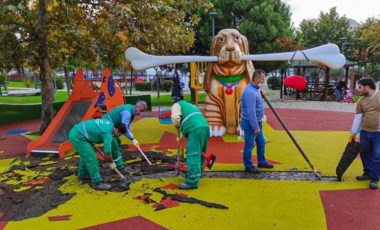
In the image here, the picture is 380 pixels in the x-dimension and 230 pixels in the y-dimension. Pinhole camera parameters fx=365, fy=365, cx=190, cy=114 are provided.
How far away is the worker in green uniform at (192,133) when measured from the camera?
5.42 m

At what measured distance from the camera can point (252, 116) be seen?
19.7ft

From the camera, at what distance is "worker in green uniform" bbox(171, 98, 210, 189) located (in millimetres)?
5418

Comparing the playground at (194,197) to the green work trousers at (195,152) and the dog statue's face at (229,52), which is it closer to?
the green work trousers at (195,152)

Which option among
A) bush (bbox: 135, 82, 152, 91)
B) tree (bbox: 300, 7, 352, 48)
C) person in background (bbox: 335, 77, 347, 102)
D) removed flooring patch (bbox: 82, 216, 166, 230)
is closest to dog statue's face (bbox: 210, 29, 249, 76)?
removed flooring patch (bbox: 82, 216, 166, 230)

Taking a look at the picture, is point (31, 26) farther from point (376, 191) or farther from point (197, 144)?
point (376, 191)

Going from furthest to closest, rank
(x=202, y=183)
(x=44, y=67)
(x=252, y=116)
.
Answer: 1. (x=44, y=67)
2. (x=252, y=116)
3. (x=202, y=183)

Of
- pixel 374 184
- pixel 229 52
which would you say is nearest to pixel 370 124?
pixel 374 184

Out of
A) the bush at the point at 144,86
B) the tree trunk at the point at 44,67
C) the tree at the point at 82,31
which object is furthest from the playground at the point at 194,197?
the bush at the point at 144,86

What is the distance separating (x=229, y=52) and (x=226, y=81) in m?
0.79

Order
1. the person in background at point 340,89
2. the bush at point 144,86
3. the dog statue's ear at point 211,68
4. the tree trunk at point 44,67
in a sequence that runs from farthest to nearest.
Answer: the bush at point 144,86 → the person in background at point 340,89 → the dog statue's ear at point 211,68 → the tree trunk at point 44,67

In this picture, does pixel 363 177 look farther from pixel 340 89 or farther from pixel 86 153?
pixel 340 89

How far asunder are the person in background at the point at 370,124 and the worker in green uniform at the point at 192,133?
235 cm

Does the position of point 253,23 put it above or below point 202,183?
above

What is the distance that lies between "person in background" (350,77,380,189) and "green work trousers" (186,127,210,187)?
7.62ft
